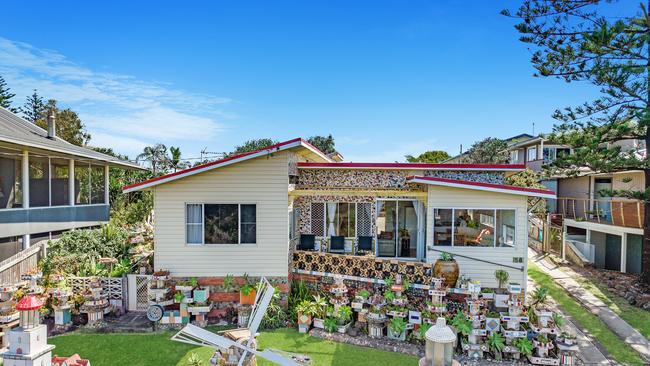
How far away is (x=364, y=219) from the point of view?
45.0 ft

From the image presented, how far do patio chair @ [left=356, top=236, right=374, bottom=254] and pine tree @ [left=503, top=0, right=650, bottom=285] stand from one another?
8671 millimetres

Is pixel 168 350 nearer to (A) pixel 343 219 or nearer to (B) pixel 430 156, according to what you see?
(A) pixel 343 219

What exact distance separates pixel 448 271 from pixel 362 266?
2.58 meters

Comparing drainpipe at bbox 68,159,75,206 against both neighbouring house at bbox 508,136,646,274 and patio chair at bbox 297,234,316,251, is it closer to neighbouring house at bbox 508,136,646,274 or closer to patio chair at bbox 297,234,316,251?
patio chair at bbox 297,234,316,251

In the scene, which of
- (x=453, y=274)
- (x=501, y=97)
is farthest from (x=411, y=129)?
(x=453, y=274)

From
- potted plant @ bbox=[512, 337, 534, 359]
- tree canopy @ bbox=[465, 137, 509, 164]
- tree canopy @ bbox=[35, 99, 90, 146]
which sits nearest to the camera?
potted plant @ bbox=[512, 337, 534, 359]

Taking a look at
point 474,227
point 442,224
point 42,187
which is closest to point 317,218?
point 442,224

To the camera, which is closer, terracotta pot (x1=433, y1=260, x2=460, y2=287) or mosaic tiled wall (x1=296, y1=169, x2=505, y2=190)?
terracotta pot (x1=433, y1=260, x2=460, y2=287)

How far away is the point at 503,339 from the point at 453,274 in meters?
2.02

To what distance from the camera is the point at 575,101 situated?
14961mm

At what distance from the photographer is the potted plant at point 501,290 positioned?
995 centimetres

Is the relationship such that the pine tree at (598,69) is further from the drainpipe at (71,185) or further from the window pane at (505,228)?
the drainpipe at (71,185)

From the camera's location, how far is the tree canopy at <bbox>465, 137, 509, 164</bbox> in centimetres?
3669

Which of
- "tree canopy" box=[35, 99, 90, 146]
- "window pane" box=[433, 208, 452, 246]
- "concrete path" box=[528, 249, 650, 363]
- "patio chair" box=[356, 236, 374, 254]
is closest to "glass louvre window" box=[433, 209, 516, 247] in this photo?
"window pane" box=[433, 208, 452, 246]
